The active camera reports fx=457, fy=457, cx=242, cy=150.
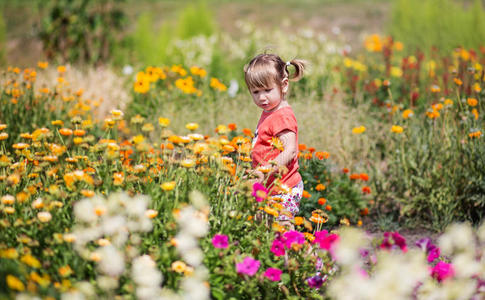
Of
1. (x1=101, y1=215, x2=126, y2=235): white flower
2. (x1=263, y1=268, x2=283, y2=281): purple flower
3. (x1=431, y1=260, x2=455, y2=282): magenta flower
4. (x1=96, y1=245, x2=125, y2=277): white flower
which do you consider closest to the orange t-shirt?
(x1=263, y1=268, x2=283, y2=281): purple flower

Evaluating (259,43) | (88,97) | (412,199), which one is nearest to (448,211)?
(412,199)

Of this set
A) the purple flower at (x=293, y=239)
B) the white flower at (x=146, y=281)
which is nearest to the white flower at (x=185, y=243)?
the white flower at (x=146, y=281)

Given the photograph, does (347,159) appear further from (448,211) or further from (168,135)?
(168,135)

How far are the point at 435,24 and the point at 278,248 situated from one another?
9.86 meters

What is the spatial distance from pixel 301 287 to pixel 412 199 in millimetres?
1839

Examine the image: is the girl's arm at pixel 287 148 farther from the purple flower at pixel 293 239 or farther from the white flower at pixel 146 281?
the white flower at pixel 146 281

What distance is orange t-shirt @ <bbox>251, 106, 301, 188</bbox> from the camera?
2.67 metres

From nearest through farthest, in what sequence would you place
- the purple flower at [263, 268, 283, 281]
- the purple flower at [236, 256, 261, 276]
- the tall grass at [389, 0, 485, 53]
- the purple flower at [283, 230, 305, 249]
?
the purple flower at [236, 256, 261, 276]
the purple flower at [263, 268, 283, 281]
the purple flower at [283, 230, 305, 249]
the tall grass at [389, 0, 485, 53]

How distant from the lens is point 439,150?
12.3 feet

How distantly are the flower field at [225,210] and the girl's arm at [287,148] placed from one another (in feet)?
0.29

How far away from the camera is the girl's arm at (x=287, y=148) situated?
2570 mm

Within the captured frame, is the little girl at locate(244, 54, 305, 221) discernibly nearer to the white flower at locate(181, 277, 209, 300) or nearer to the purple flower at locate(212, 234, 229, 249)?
the purple flower at locate(212, 234, 229, 249)

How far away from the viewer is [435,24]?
10312mm

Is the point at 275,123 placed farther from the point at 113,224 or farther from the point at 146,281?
the point at 146,281
